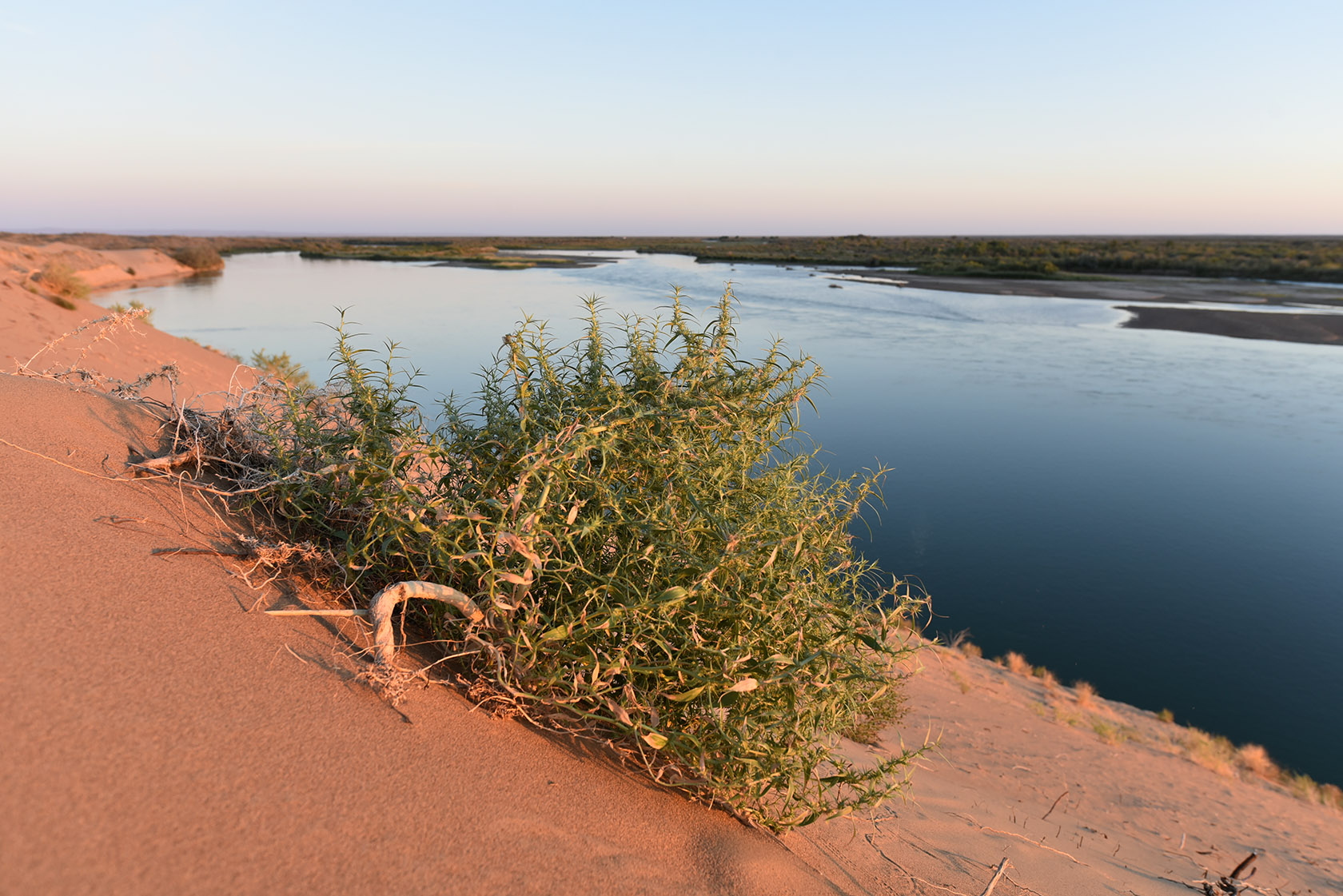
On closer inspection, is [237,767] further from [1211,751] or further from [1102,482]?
[1102,482]

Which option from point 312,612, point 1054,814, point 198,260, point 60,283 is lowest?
point 1054,814

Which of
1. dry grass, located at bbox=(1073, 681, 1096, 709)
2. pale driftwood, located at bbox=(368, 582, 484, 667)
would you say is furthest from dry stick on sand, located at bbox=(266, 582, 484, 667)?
dry grass, located at bbox=(1073, 681, 1096, 709)

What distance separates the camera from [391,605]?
228 centimetres

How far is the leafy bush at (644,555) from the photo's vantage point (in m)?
2.21

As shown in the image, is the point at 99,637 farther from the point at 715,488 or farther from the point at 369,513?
the point at 715,488

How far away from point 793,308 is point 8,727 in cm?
3240

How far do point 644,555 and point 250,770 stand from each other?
1.16m

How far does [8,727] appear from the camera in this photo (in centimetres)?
155

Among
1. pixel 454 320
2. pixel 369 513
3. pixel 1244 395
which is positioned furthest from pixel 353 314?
pixel 1244 395

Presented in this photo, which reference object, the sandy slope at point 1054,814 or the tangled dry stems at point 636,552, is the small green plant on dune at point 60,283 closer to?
the tangled dry stems at point 636,552

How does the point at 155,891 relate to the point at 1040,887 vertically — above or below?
above

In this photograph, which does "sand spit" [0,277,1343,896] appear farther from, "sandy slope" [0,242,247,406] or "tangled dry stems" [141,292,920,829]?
"sandy slope" [0,242,247,406]

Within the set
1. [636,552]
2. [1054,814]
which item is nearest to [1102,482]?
[1054,814]

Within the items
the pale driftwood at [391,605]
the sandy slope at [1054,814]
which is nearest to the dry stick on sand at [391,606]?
the pale driftwood at [391,605]
